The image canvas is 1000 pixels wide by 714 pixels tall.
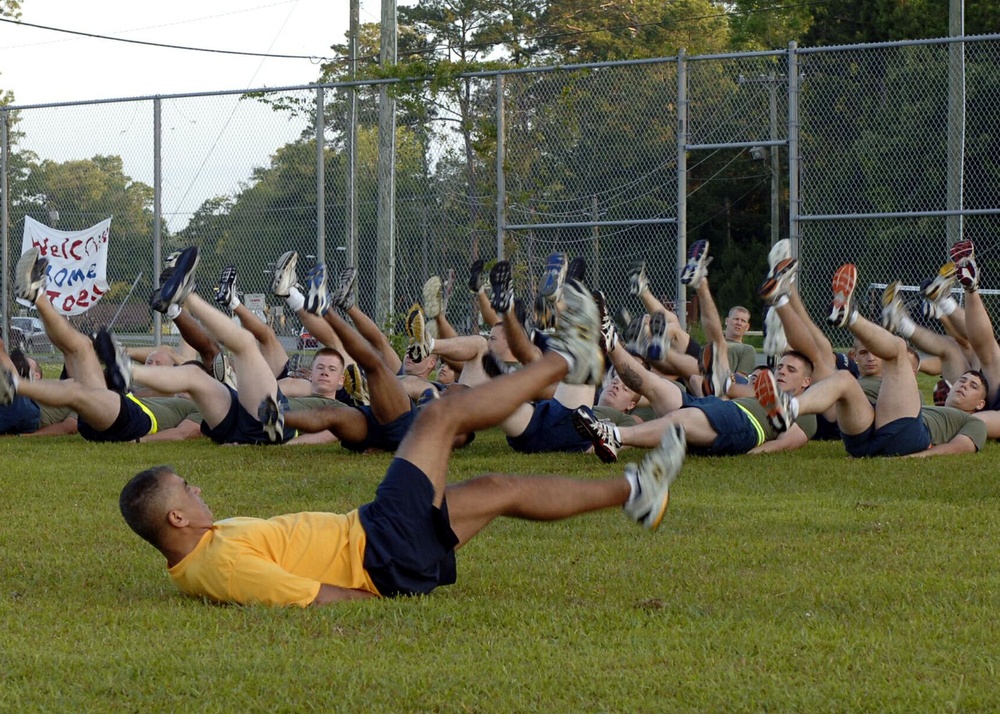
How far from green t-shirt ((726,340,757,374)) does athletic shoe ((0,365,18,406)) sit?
6917 millimetres

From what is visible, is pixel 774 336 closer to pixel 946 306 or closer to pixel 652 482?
pixel 946 306

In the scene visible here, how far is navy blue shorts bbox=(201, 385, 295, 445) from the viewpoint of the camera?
1010 centimetres

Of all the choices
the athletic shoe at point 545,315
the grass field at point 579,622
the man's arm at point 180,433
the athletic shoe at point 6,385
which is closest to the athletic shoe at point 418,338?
the athletic shoe at point 545,315

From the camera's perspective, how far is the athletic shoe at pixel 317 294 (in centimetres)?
982

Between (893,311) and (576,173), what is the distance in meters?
4.89

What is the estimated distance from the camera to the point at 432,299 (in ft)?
41.9

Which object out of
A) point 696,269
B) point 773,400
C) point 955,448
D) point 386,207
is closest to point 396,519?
point 773,400

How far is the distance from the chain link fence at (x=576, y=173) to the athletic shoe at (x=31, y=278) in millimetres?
5296

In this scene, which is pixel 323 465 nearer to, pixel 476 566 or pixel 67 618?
pixel 476 566

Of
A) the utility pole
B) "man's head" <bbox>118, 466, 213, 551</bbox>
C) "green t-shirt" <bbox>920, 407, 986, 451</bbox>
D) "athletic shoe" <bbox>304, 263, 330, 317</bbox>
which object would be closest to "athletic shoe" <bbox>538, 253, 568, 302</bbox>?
"athletic shoe" <bbox>304, 263, 330, 317</bbox>

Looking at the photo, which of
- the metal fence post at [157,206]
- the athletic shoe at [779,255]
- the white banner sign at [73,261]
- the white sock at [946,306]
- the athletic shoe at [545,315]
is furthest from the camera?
the white banner sign at [73,261]

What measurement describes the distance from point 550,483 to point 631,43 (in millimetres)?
36336

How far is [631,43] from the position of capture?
39.3m

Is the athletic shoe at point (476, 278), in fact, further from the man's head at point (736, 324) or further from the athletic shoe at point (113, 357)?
the athletic shoe at point (113, 357)
